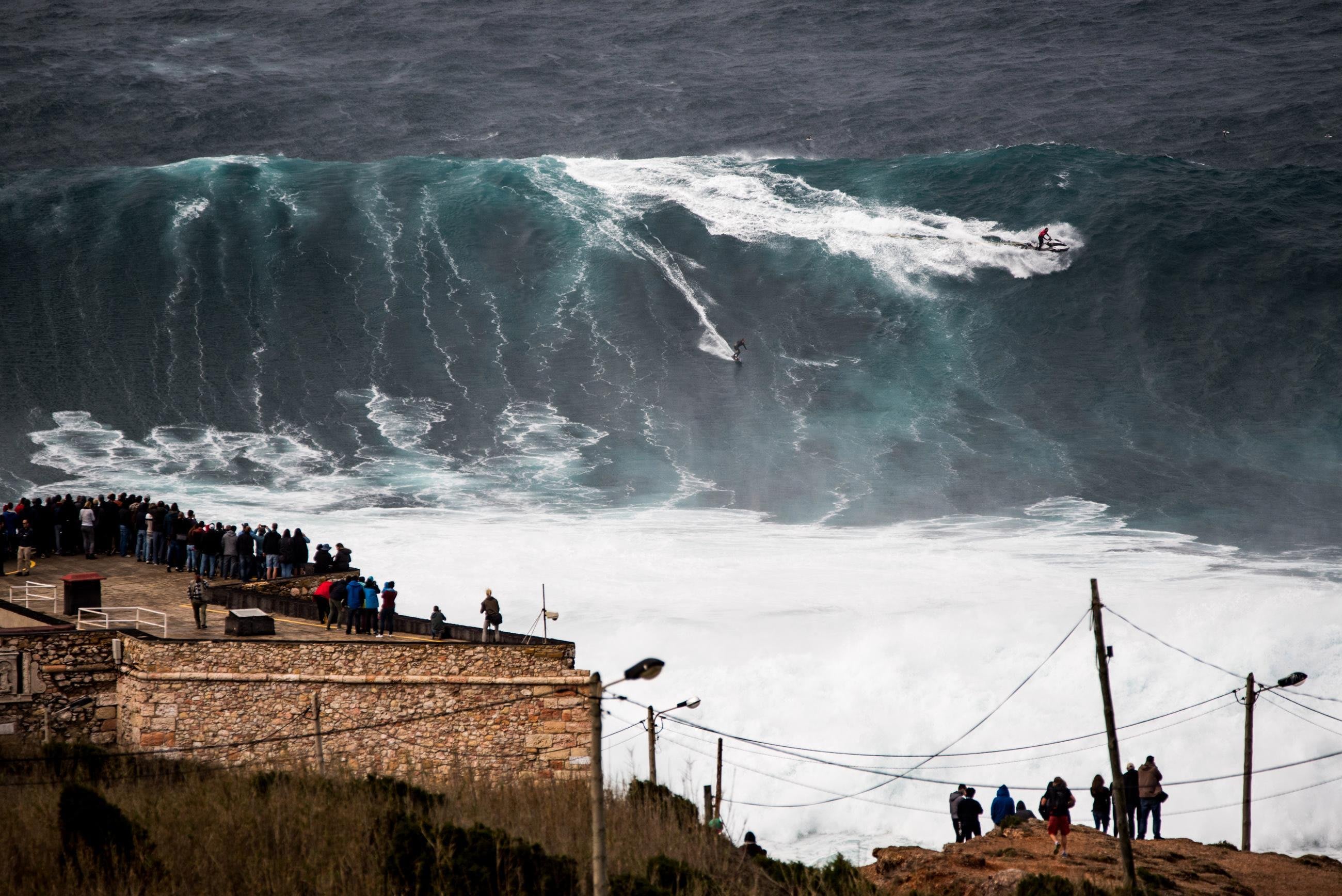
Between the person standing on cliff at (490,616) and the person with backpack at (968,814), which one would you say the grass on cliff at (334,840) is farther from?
the person with backpack at (968,814)

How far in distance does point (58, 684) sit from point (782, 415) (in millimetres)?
41876

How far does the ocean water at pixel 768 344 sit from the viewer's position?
4469cm

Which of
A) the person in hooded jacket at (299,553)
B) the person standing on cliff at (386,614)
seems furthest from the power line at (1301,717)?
the person in hooded jacket at (299,553)

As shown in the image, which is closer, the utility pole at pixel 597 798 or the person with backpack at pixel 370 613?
the utility pole at pixel 597 798

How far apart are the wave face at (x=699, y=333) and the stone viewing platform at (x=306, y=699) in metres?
29.8

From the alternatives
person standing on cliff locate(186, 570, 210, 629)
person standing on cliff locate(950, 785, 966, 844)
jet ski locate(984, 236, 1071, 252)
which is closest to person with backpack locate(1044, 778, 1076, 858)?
person standing on cliff locate(950, 785, 966, 844)

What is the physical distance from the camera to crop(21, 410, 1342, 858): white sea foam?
41.2 m

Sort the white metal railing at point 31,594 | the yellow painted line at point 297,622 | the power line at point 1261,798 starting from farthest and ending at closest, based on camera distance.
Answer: the power line at point 1261,798, the white metal railing at point 31,594, the yellow painted line at point 297,622

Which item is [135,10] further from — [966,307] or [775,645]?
[775,645]

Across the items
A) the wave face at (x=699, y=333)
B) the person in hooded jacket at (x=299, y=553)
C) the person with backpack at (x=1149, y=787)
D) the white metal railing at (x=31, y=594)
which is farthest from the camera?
the wave face at (x=699, y=333)

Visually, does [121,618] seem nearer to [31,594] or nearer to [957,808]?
[31,594]

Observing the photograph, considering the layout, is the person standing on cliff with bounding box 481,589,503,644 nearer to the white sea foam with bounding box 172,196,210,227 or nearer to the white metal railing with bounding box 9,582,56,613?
the white metal railing with bounding box 9,582,56,613

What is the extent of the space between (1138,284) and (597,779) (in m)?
61.3

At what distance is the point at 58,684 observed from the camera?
2502cm
